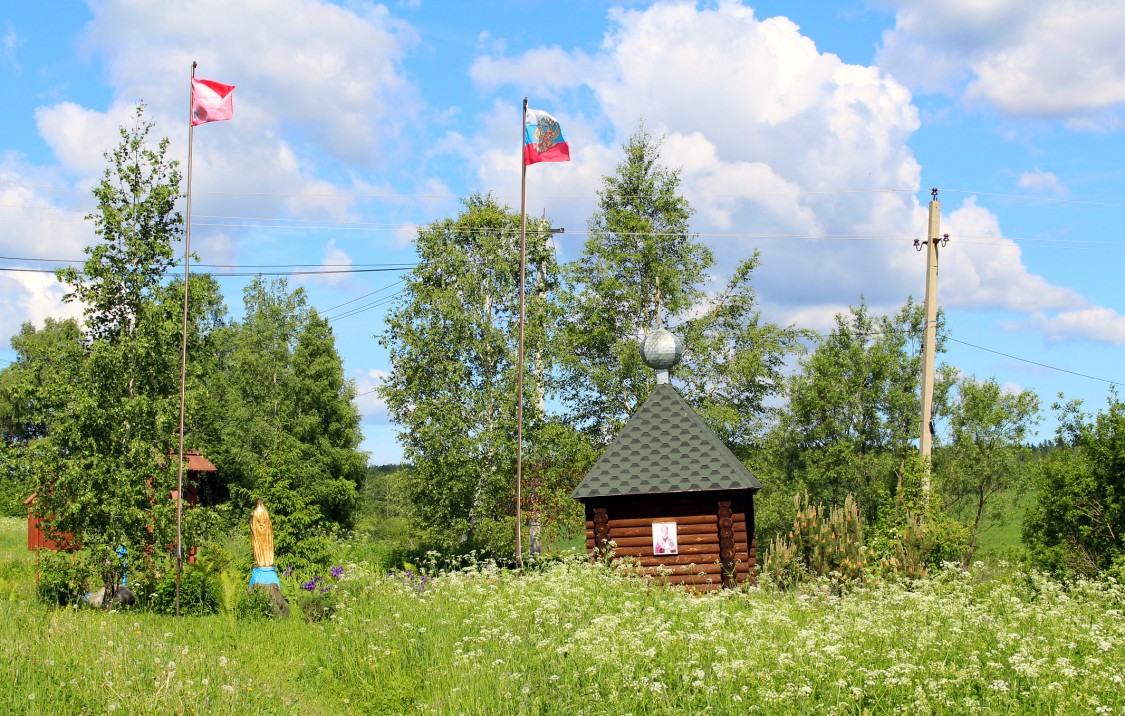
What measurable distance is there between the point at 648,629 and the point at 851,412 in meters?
31.8

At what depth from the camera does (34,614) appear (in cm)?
1395

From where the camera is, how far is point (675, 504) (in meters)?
17.6

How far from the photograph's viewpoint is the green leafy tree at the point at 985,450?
131 feet

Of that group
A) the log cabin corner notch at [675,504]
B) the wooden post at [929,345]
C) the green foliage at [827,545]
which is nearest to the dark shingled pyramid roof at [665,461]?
the log cabin corner notch at [675,504]

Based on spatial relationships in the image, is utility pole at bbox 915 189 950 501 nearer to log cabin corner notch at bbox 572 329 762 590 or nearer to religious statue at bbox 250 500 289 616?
log cabin corner notch at bbox 572 329 762 590

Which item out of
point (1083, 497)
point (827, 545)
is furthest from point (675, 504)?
point (1083, 497)

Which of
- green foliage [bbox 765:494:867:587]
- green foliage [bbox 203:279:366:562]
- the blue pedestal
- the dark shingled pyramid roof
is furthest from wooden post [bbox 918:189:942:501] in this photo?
green foliage [bbox 203:279:366:562]

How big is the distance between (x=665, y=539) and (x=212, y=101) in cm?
1213

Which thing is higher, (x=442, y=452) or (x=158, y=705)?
(x=442, y=452)

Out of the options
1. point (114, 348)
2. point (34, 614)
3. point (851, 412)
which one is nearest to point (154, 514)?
point (114, 348)

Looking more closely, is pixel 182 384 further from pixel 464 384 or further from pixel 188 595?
pixel 464 384

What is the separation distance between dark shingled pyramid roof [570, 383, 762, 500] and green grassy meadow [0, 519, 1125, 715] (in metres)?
3.71

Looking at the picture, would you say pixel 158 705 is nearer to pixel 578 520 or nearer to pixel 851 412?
pixel 578 520

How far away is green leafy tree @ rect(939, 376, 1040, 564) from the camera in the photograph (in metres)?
39.9
